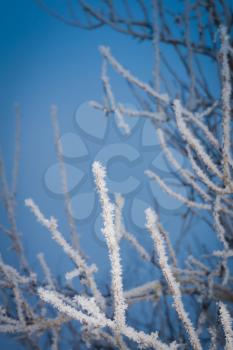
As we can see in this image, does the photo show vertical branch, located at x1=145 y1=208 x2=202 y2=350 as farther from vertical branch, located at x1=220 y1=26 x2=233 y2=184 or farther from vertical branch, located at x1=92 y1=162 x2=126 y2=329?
vertical branch, located at x1=220 y1=26 x2=233 y2=184

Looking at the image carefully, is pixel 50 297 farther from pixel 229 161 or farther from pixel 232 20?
pixel 232 20

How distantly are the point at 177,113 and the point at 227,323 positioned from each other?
35.3 inches

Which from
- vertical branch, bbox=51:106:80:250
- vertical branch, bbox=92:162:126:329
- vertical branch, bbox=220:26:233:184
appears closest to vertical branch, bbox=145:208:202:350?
vertical branch, bbox=92:162:126:329

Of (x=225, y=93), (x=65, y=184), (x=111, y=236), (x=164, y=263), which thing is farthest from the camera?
(x=65, y=184)

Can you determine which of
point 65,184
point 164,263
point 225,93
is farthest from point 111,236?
point 65,184

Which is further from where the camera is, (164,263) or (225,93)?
(225,93)

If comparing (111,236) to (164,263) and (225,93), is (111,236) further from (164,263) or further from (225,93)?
(225,93)

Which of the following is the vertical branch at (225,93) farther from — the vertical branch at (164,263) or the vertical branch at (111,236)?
the vertical branch at (111,236)

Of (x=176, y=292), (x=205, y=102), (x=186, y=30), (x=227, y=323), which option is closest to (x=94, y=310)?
(x=176, y=292)

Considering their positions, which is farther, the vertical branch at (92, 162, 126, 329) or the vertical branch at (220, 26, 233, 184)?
the vertical branch at (220, 26, 233, 184)

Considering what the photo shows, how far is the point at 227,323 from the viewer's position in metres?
0.96

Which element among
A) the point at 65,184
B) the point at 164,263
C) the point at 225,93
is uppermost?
the point at 65,184

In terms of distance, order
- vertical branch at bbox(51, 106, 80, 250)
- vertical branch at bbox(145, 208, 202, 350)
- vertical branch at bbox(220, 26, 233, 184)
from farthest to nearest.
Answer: vertical branch at bbox(51, 106, 80, 250) → vertical branch at bbox(220, 26, 233, 184) → vertical branch at bbox(145, 208, 202, 350)

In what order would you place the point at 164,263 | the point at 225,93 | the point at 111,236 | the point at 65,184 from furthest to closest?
the point at 65,184, the point at 225,93, the point at 164,263, the point at 111,236
